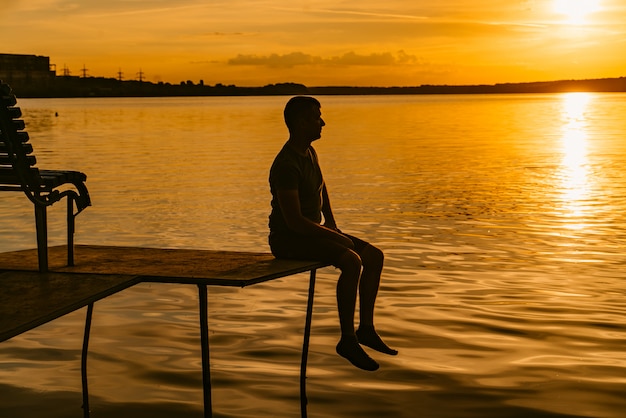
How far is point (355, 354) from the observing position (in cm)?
741

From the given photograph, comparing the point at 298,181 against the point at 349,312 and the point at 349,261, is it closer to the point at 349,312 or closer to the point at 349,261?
the point at 349,261

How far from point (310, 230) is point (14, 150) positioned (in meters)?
2.19

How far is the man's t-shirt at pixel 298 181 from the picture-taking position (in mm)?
7500

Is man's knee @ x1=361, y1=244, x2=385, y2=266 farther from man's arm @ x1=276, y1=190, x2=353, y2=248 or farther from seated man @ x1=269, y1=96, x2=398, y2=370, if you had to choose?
man's arm @ x1=276, y1=190, x2=353, y2=248

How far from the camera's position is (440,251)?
583 inches

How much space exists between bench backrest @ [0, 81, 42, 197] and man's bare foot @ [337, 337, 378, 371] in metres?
2.47

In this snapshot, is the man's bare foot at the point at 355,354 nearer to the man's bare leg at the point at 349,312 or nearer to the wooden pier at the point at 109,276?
the man's bare leg at the point at 349,312

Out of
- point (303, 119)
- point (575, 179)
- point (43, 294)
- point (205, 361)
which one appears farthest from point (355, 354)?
point (575, 179)

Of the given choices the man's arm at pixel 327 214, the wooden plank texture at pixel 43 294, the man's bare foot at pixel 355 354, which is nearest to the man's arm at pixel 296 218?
the man's arm at pixel 327 214

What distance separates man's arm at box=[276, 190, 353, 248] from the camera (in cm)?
751

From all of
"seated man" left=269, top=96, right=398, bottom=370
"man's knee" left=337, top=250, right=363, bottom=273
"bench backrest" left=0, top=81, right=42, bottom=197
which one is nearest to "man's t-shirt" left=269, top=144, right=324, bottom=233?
"seated man" left=269, top=96, right=398, bottom=370

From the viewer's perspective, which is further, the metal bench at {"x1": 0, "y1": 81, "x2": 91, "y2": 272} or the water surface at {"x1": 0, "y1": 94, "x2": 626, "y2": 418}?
the water surface at {"x1": 0, "y1": 94, "x2": 626, "y2": 418}

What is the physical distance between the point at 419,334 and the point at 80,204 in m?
3.40

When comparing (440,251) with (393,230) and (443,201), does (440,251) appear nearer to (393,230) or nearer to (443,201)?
(393,230)
